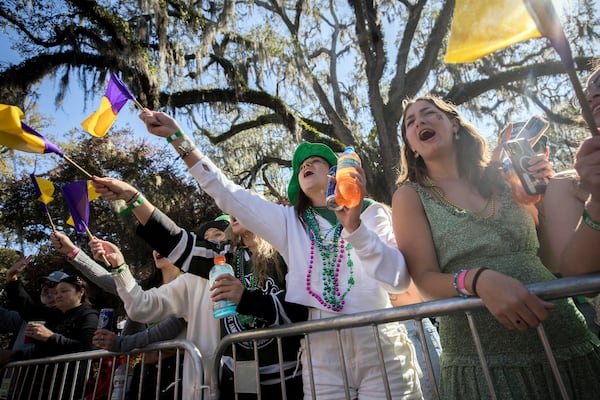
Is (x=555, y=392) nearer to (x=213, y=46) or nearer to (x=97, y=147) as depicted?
(x=213, y=46)

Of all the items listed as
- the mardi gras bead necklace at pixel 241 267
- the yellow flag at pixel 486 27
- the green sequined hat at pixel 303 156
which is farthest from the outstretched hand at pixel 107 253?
the yellow flag at pixel 486 27

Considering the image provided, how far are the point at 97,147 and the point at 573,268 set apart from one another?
1524 centimetres

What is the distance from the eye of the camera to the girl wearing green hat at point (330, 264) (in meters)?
1.59

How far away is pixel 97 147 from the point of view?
14.0 m

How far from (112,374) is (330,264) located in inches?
76.6

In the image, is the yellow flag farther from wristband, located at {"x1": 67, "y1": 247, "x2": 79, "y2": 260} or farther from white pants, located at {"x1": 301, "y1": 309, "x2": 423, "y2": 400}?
wristband, located at {"x1": 67, "y1": 247, "x2": 79, "y2": 260}

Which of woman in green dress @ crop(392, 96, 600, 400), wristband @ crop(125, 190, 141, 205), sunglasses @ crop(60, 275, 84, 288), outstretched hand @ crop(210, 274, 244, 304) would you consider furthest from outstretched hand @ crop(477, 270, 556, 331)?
sunglasses @ crop(60, 275, 84, 288)

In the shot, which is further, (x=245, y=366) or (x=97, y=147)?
(x=97, y=147)

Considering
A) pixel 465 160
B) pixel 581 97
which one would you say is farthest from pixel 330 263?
pixel 581 97

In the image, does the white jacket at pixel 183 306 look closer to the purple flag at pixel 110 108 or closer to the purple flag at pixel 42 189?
the purple flag at pixel 110 108

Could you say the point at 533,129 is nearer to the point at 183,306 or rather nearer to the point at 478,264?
the point at 478,264

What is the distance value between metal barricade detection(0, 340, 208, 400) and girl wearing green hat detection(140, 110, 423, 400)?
85 cm

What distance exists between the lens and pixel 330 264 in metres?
1.98

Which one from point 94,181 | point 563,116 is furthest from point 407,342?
point 563,116
